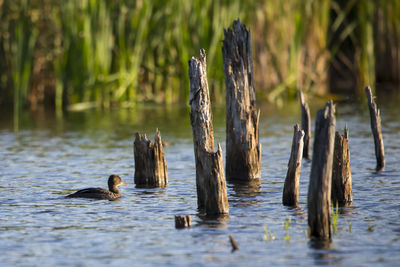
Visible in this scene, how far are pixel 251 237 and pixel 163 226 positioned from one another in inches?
56.8

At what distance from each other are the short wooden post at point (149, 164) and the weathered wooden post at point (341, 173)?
137 inches

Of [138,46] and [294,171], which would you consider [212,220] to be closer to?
[294,171]

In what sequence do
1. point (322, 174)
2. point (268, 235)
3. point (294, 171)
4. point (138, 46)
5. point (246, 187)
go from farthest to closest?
point (138, 46) → point (246, 187) → point (294, 171) → point (268, 235) → point (322, 174)

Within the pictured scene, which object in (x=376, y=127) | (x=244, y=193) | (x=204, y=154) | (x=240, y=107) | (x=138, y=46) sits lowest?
(x=244, y=193)

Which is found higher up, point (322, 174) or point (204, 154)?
point (204, 154)

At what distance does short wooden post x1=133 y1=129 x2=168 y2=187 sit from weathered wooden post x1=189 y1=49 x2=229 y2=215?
248cm

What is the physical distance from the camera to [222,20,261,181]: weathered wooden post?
14.3m

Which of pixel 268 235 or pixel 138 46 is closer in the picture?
pixel 268 235

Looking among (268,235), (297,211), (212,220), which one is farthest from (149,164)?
(268,235)

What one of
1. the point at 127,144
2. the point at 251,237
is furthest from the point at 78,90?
the point at 251,237

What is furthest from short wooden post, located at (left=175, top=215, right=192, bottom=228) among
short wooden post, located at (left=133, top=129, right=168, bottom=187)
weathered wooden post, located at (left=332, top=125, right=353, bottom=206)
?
short wooden post, located at (left=133, top=129, right=168, bottom=187)

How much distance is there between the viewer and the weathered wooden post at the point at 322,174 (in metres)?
9.66

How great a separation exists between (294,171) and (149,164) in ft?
11.3

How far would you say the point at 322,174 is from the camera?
976 cm
